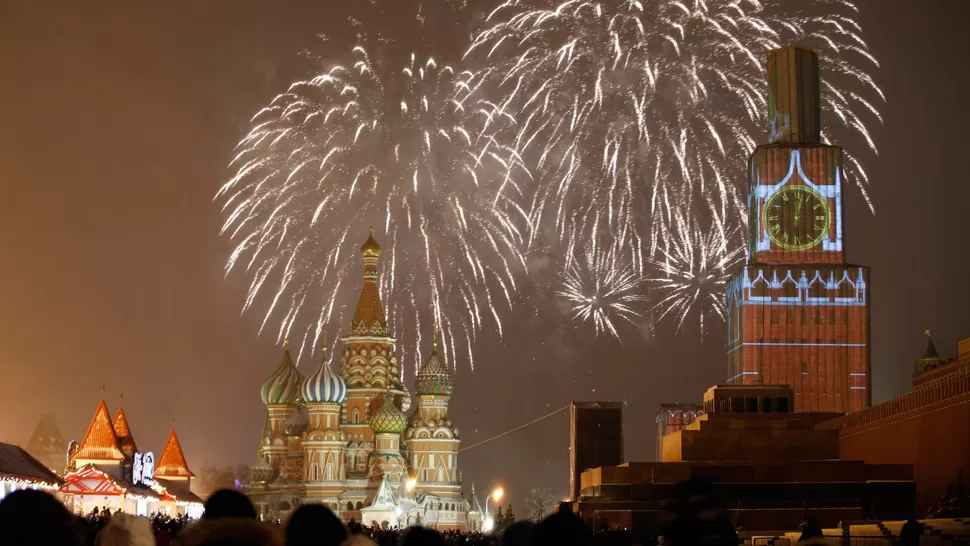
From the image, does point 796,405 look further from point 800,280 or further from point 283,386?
point 283,386

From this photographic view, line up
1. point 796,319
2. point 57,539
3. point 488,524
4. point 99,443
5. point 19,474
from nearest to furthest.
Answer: point 57,539
point 19,474
point 99,443
point 796,319
point 488,524

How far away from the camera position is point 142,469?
53.0 m

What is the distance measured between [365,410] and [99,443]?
1538 inches

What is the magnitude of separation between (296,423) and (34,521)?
8921 cm

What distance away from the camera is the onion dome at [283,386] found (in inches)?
3728

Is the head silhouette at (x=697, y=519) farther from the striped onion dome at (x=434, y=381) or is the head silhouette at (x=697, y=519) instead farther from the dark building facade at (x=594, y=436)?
the striped onion dome at (x=434, y=381)

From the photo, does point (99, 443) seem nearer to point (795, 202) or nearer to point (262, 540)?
point (795, 202)

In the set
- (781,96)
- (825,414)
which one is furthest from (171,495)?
(781,96)

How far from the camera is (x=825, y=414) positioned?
61.0 m

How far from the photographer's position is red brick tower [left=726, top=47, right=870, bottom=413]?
74.7m

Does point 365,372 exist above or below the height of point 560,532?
above

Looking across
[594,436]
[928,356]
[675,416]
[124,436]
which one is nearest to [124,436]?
[124,436]

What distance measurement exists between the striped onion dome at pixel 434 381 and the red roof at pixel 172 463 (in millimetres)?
21953

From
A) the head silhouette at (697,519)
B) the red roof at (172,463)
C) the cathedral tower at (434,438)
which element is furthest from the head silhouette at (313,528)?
the cathedral tower at (434,438)
